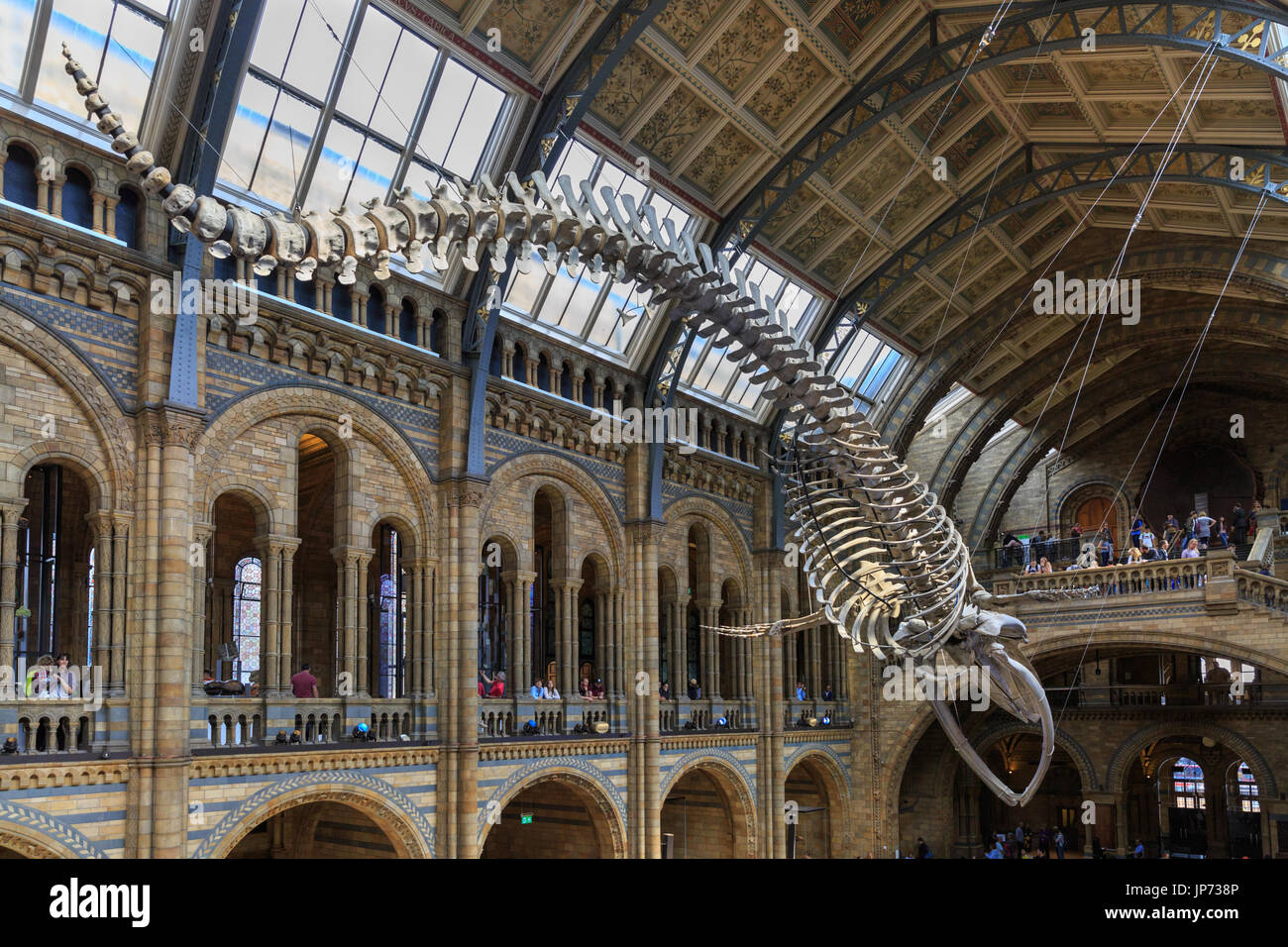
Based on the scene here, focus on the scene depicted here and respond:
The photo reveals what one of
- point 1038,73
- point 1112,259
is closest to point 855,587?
point 1038,73

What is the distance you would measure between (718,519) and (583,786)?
805cm

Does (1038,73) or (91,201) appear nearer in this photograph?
(91,201)

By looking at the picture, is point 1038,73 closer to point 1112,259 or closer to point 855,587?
point 1112,259

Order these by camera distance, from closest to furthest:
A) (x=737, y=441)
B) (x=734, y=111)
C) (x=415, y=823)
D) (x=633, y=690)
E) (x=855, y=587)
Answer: (x=855, y=587), (x=415, y=823), (x=734, y=111), (x=633, y=690), (x=737, y=441)

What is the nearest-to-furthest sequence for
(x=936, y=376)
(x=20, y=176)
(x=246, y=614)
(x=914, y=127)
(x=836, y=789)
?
1. (x=20, y=176)
2. (x=914, y=127)
3. (x=246, y=614)
4. (x=836, y=789)
5. (x=936, y=376)

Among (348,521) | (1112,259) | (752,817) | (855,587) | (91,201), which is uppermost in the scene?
(1112,259)

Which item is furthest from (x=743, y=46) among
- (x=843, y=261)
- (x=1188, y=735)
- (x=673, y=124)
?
(x=1188, y=735)

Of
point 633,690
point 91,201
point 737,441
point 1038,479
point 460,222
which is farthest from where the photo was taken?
point 1038,479

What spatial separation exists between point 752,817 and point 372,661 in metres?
10.3

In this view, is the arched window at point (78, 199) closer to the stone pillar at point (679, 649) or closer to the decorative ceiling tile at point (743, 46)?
the decorative ceiling tile at point (743, 46)

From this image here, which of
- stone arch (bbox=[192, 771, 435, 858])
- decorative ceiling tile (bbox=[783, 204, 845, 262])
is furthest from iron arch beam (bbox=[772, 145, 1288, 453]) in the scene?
stone arch (bbox=[192, 771, 435, 858])

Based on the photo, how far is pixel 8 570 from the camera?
45.4 ft

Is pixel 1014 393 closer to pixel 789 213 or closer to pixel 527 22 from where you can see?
pixel 789 213

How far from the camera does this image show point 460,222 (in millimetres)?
8578
